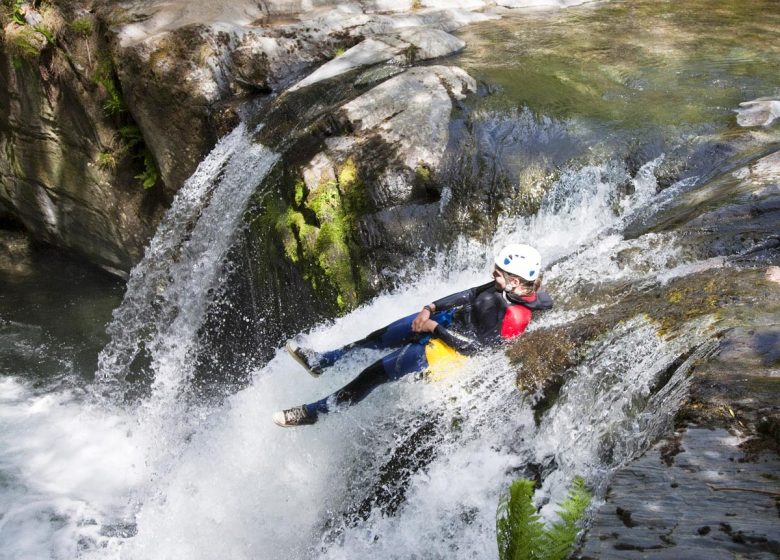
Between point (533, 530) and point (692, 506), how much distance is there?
0.60 metres

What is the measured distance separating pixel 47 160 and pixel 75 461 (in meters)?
4.88

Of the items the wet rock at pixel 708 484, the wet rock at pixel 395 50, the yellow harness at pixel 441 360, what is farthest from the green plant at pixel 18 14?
the wet rock at pixel 708 484

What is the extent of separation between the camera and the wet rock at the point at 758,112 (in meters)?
6.55

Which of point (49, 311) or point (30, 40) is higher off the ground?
point (30, 40)

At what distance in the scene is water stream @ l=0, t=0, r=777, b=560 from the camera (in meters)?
4.03

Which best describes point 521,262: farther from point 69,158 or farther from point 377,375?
point 69,158

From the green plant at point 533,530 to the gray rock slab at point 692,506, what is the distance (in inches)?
3.4

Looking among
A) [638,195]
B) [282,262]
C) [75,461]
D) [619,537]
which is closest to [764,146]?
[638,195]

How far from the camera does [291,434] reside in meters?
5.45

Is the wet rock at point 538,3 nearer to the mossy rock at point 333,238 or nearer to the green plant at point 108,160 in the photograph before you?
the mossy rock at point 333,238

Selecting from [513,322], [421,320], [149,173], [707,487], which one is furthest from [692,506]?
[149,173]

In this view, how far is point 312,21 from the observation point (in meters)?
8.55

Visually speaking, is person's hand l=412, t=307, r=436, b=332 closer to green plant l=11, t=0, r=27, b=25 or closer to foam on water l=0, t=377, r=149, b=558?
foam on water l=0, t=377, r=149, b=558

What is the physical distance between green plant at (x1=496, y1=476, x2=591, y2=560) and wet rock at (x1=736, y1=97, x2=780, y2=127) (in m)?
5.11
